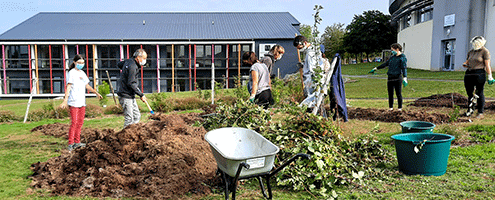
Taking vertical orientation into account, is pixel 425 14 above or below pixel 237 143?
above

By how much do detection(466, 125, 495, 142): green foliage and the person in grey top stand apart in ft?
12.1

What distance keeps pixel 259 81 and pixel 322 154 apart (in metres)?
2.36

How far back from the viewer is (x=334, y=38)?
63.1 m

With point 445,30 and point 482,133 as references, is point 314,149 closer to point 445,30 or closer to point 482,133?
point 482,133

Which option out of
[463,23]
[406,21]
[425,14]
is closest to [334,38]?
[406,21]

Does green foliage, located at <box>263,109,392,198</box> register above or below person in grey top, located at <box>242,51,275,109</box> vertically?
below

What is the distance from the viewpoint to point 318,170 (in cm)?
452

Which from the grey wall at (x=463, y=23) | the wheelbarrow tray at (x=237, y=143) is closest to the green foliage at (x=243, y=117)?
the wheelbarrow tray at (x=237, y=143)

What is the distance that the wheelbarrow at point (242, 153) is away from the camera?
3707mm

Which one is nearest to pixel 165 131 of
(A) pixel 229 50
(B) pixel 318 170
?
(B) pixel 318 170

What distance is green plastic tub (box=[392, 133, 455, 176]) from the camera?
4.66 meters

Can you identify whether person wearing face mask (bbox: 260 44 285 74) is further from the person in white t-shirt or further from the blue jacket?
the blue jacket

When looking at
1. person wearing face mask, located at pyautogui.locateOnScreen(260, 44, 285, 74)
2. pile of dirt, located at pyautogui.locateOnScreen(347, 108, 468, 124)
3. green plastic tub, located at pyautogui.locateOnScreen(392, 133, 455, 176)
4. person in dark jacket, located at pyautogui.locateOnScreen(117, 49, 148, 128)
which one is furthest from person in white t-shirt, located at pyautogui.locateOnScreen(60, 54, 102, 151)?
pile of dirt, located at pyautogui.locateOnScreen(347, 108, 468, 124)

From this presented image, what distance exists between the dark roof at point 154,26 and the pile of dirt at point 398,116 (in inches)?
1016
